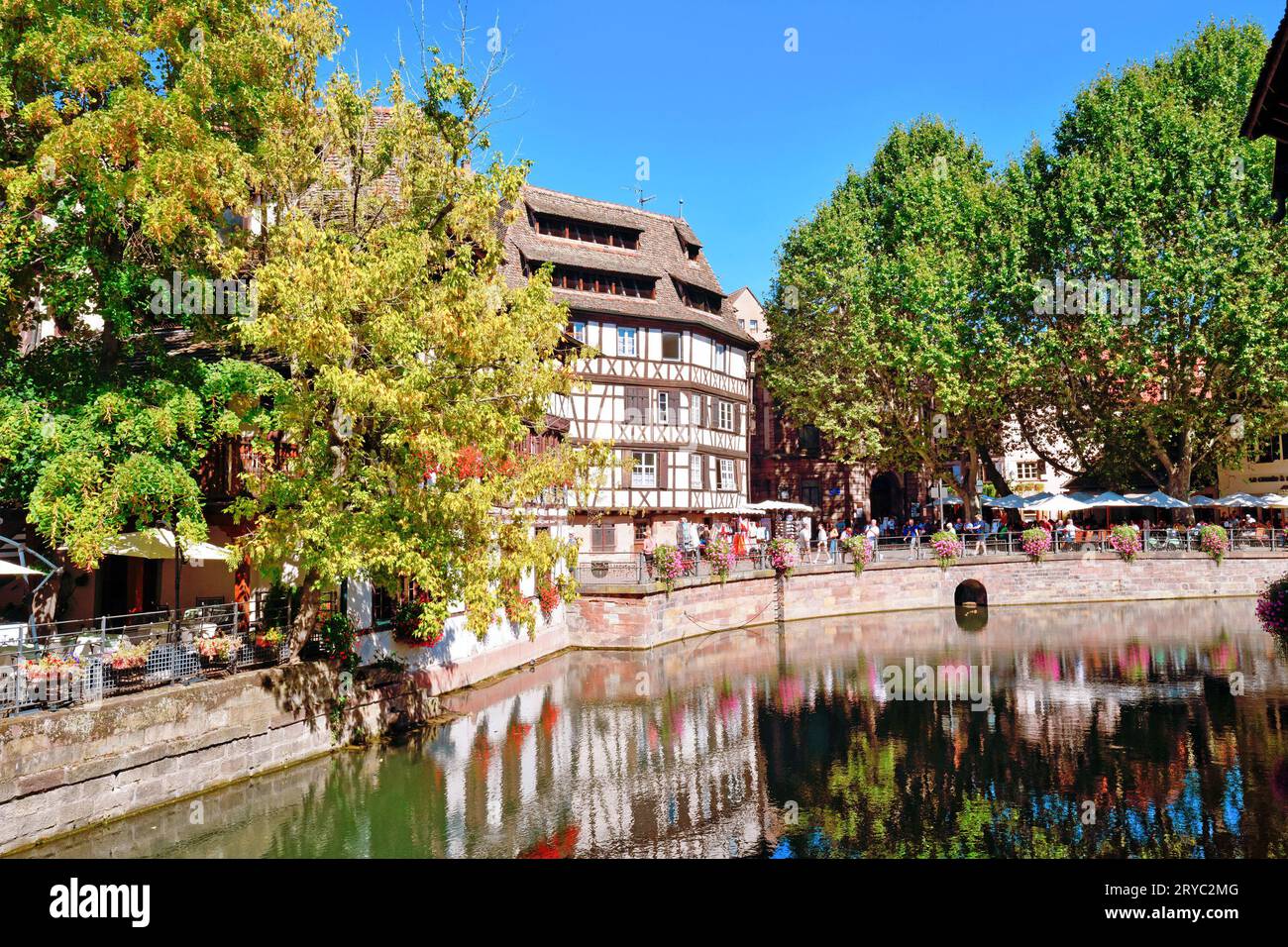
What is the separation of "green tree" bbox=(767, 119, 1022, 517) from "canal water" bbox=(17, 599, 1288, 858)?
16.1 meters

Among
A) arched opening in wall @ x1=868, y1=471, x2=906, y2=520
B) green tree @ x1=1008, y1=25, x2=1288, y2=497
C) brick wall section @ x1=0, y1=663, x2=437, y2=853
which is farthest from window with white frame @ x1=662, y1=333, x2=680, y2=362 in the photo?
brick wall section @ x1=0, y1=663, x2=437, y2=853

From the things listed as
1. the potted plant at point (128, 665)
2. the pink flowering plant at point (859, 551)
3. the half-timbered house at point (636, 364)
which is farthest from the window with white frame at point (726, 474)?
the potted plant at point (128, 665)

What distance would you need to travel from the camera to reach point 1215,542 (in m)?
38.0

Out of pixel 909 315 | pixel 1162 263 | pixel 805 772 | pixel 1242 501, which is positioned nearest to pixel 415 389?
pixel 805 772

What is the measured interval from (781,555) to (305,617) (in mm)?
20697

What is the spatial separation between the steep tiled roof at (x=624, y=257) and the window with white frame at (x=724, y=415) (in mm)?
3176

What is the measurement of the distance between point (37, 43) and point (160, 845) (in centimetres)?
1107

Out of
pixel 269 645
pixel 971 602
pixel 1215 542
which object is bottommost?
pixel 971 602

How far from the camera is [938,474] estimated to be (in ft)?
137

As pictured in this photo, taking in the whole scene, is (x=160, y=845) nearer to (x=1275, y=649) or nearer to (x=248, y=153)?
(x=248, y=153)

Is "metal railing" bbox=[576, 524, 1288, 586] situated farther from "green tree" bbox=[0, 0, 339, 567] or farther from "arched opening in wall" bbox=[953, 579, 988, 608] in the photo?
"green tree" bbox=[0, 0, 339, 567]

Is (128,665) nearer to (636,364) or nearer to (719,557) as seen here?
(719,557)

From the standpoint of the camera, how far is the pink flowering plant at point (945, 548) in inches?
1467
